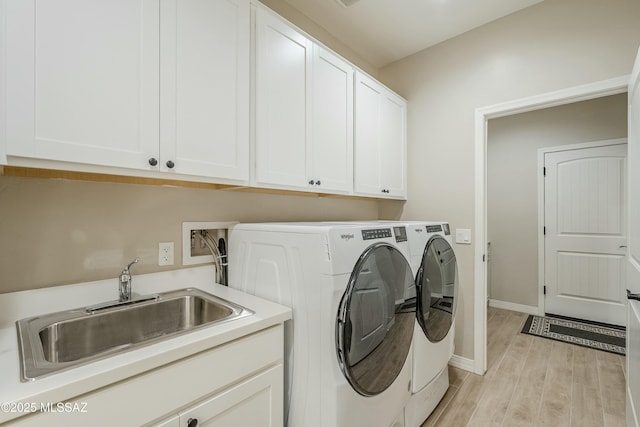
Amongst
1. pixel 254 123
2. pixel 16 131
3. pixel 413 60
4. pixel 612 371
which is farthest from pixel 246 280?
pixel 612 371

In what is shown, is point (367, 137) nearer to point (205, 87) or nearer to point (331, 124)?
point (331, 124)

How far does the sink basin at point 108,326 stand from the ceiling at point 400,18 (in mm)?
2142

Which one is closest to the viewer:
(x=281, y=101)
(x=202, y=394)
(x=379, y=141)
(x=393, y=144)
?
(x=202, y=394)

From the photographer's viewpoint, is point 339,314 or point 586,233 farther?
point 586,233

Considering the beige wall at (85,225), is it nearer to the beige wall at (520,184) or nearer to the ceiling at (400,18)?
the ceiling at (400,18)

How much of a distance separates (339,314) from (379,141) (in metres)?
1.68

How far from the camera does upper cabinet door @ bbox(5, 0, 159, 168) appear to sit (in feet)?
2.94

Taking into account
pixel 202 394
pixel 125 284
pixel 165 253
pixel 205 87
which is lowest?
pixel 202 394

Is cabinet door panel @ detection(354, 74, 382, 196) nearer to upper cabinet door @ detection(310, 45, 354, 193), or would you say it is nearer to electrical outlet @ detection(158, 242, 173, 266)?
upper cabinet door @ detection(310, 45, 354, 193)

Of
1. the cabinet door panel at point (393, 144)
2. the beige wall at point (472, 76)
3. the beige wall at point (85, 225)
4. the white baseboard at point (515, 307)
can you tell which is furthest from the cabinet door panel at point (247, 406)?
the white baseboard at point (515, 307)

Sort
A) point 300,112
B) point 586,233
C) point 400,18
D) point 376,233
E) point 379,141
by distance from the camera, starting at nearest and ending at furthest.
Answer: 1. point 376,233
2. point 300,112
3. point 400,18
4. point 379,141
5. point 586,233

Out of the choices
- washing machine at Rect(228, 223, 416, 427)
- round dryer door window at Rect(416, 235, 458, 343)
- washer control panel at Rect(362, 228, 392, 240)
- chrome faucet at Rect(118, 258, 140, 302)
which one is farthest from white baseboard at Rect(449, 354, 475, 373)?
chrome faucet at Rect(118, 258, 140, 302)

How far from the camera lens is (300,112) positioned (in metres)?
1.77

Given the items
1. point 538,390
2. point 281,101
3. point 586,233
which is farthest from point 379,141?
point 586,233
